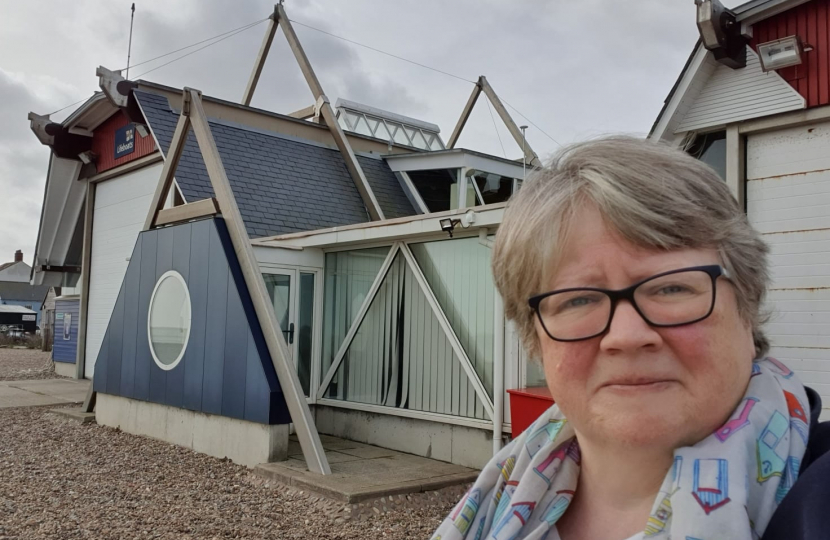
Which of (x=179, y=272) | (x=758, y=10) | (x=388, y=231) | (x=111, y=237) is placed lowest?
(x=179, y=272)

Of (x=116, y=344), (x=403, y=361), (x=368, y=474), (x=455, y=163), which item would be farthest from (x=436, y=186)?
(x=368, y=474)

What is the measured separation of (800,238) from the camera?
588 cm

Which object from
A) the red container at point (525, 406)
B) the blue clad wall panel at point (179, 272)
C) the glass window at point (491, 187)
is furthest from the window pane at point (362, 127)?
the red container at point (525, 406)

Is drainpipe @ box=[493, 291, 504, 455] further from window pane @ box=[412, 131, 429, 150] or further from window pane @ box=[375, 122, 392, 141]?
window pane @ box=[412, 131, 429, 150]

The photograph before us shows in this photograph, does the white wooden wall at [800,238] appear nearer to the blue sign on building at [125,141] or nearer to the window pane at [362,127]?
the window pane at [362,127]

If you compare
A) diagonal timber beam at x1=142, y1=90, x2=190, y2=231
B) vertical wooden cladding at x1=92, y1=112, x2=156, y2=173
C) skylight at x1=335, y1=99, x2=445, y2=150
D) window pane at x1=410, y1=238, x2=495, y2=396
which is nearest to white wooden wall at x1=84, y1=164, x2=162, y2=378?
vertical wooden cladding at x1=92, y1=112, x2=156, y2=173

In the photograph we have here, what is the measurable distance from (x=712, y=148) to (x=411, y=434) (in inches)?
165

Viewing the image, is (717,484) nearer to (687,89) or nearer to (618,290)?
(618,290)

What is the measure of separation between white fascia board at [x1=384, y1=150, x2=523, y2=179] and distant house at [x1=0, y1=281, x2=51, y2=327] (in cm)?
6501

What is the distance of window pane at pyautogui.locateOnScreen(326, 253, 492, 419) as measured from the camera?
763 cm

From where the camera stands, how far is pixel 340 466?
22.6 feet

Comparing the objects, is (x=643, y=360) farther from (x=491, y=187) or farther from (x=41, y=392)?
(x=41, y=392)

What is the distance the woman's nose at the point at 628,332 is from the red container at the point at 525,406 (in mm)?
4802

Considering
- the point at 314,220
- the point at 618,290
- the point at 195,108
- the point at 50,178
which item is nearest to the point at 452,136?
the point at 314,220
